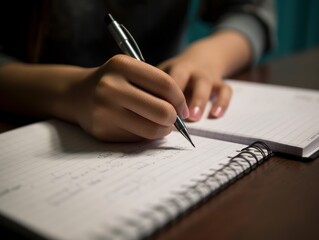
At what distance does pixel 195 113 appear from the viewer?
48 cm

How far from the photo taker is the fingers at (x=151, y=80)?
39 centimetres

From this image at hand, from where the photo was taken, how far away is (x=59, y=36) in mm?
734

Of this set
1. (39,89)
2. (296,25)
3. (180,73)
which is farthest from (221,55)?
(296,25)

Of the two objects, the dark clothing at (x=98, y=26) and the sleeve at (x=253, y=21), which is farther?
the sleeve at (x=253, y=21)

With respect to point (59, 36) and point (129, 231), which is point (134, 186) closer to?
point (129, 231)

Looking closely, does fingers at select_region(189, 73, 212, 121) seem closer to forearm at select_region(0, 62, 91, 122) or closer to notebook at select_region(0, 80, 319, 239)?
notebook at select_region(0, 80, 319, 239)

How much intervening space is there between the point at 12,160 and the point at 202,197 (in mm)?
193

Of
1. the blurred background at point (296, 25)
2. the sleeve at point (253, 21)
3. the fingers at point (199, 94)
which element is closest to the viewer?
the fingers at point (199, 94)

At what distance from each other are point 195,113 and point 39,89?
212 mm

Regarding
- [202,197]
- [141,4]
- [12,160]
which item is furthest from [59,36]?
[202,197]

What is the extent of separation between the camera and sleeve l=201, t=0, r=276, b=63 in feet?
2.79

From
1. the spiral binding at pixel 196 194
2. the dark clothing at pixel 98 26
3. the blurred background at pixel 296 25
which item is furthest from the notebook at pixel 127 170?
the blurred background at pixel 296 25

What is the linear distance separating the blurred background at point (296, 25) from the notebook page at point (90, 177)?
141 centimetres

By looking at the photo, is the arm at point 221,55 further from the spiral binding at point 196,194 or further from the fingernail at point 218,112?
the spiral binding at point 196,194
